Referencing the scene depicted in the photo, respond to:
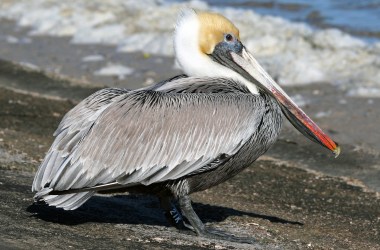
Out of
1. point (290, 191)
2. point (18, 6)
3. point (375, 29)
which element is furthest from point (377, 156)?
point (18, 6)

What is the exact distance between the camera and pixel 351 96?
10352mm

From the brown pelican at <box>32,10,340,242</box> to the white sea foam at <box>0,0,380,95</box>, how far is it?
17.1 feet

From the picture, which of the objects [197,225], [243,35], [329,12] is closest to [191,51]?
[197,225]

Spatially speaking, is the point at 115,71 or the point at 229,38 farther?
the point at 115,71

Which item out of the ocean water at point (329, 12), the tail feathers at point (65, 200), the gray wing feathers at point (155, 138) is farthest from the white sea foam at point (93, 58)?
the tail feathers at point (65, 200)

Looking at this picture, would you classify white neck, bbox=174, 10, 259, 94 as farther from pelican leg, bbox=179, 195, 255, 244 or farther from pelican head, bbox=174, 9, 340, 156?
pelican leg, bbox=179, 195, 255, 244

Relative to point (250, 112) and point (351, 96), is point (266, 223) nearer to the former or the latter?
point (250, 112)

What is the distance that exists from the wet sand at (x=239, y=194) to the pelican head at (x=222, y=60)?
0.75m

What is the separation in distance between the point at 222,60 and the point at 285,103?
520mm

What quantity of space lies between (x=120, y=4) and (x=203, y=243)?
1034 centimetres

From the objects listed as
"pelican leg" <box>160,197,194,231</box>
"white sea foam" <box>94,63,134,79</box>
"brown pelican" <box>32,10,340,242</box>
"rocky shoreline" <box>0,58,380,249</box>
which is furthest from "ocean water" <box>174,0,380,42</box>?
"pelican leg" <box>160,197,194,231</box>

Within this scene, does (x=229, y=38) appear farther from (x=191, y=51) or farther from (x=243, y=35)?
(x=243, y=35)

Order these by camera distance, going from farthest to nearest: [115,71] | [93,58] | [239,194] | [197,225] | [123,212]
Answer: [93,58], [115,71], [239,194], [123,212], [197,225]

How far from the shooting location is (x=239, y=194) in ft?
23.0
